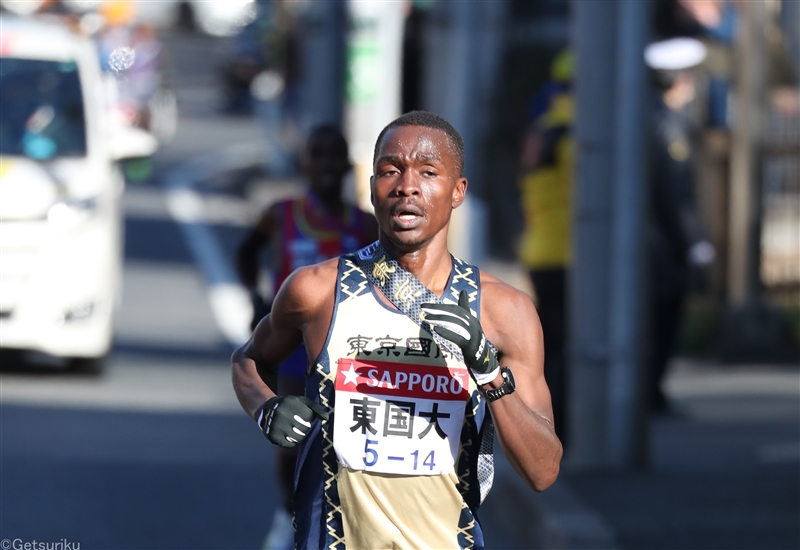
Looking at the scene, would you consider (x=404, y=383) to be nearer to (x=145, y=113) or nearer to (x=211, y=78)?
(x=145, y=113)

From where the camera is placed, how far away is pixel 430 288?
11.4ft

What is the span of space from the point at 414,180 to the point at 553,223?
5804 millimetres

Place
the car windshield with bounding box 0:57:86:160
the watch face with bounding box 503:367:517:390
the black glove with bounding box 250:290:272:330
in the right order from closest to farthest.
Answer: the watch face with bounding box 503:367:517:390, the black glove with bounding box 250:290:272:330, the car windshield with bounding box 0:57:86:160

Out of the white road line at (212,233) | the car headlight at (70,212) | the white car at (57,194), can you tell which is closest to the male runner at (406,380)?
the white road line at (212,233)

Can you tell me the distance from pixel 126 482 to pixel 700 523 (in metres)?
3.02

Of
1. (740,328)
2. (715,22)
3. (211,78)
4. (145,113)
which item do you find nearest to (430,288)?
(740,328)

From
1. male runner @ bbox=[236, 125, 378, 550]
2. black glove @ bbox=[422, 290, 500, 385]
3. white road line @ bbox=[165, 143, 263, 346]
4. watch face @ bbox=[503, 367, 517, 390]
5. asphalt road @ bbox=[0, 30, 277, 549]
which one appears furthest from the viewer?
white road line @ bbox=[165, 143, 263, 346]

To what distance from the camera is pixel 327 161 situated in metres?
6.30

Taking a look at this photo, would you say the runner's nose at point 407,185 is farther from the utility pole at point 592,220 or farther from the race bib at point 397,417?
the utility pole at point 592,220

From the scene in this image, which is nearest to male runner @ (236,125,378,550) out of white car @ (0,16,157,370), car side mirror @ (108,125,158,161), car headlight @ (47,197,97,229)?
white car @ (0,16,157,370)

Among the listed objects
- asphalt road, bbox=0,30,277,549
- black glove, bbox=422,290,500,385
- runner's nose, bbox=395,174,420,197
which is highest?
runner's nose, bbox=395,174,420,197

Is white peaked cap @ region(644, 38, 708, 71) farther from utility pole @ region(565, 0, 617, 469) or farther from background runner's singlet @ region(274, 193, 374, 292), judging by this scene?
background runner's singlet @ region(274, 193, 374, 292)

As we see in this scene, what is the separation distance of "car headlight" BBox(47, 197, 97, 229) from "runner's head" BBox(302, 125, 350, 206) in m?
4.49

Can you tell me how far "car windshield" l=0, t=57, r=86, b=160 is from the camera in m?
10.6
